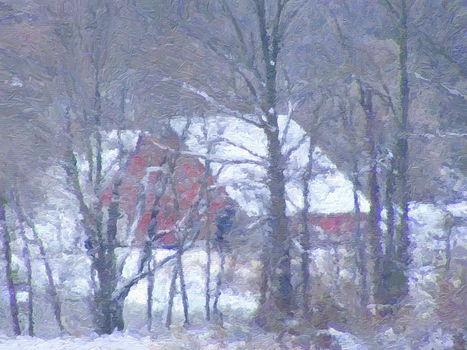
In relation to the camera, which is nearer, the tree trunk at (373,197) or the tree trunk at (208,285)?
the tree trunk at (373,197)

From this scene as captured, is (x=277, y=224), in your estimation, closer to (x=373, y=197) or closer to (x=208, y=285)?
(x=373, y=197)

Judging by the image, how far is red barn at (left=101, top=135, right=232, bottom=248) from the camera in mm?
13305

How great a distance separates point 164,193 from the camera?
14.8m

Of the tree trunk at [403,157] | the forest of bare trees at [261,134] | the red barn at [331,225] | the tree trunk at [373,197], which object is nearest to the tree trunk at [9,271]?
the forest of bare trees at [261,134]

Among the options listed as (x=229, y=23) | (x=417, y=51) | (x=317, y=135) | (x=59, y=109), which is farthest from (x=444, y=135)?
(x=59, y=109)

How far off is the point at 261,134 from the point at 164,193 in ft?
11.4

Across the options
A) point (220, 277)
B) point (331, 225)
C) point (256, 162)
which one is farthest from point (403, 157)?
point (220, 277)

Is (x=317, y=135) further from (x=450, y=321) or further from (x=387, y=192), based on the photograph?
(x=450, y=321)

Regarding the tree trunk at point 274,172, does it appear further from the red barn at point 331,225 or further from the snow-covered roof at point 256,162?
the red barn at point 331,225

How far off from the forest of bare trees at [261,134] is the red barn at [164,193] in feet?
0.22

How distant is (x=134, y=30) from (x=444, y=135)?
588cm

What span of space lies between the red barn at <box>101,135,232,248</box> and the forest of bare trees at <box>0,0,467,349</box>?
0.07 metres

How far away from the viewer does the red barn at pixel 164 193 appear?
43.7 feet

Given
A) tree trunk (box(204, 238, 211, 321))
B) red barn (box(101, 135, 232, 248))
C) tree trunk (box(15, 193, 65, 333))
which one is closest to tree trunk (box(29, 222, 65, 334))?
tree trunk (box(15, 193, 65, 333))
